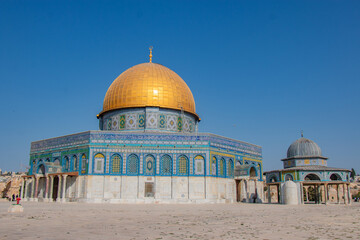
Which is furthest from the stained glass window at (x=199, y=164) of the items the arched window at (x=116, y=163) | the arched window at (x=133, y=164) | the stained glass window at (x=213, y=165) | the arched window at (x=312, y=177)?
the arched window at (x=312, y=177)

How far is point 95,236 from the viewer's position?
7.95 m

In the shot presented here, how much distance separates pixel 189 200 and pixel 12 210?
15844 millimetres

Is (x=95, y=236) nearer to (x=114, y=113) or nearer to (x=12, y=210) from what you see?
(x=12, y=210)

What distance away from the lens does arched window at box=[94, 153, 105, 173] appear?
93.0ft

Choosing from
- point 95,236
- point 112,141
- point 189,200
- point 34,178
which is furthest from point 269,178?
point 95,236

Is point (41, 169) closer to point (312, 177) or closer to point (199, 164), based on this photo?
point (199, 164)

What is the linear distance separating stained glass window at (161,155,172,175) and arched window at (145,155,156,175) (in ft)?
2.44

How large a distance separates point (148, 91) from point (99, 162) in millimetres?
8814

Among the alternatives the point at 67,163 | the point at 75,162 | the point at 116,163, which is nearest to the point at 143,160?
the point at 116,163

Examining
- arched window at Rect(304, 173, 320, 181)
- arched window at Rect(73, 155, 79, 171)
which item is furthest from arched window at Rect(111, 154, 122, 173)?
arched window at Rect(304, 173, 320, 181)

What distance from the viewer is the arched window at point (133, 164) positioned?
94.0 feet

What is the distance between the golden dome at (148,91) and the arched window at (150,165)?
6020mm

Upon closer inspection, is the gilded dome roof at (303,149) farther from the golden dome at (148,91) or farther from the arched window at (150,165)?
the arched window at (150,165)

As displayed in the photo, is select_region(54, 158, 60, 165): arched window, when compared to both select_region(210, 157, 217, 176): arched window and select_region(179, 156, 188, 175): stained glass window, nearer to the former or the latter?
select_region(179, 156, 188, 175): stained glass window
